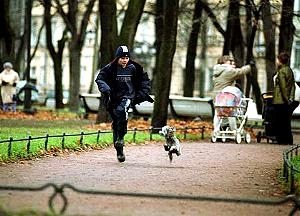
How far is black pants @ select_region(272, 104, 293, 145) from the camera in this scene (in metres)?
19.0

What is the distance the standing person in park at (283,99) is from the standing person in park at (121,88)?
5.89 metres

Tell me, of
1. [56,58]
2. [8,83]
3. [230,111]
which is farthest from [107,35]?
[56,58]

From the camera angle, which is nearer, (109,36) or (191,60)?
(109,36)

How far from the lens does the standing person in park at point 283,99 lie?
18.6 m

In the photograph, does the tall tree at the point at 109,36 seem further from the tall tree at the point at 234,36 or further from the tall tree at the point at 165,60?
the tall tree at the point at 234,36

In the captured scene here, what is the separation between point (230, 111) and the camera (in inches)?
758

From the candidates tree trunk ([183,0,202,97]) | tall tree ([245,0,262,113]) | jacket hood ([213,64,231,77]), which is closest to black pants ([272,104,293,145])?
jacket hood ([213,64,231,77])

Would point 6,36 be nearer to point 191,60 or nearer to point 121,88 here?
point 191,60

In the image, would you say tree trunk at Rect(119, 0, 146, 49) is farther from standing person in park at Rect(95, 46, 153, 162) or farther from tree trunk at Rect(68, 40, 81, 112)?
tree trunk at Rect(68, 40, 81, 112)

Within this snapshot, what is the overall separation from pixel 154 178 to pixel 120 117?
8.62ft

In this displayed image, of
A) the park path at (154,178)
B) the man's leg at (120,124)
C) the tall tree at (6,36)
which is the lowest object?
the park path at (154,178)

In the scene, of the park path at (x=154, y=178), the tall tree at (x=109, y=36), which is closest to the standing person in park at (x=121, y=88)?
the park path at (x=154, y=178)

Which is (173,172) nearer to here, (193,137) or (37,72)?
(193,137)

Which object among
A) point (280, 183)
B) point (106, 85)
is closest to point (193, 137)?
point (106, 85)
